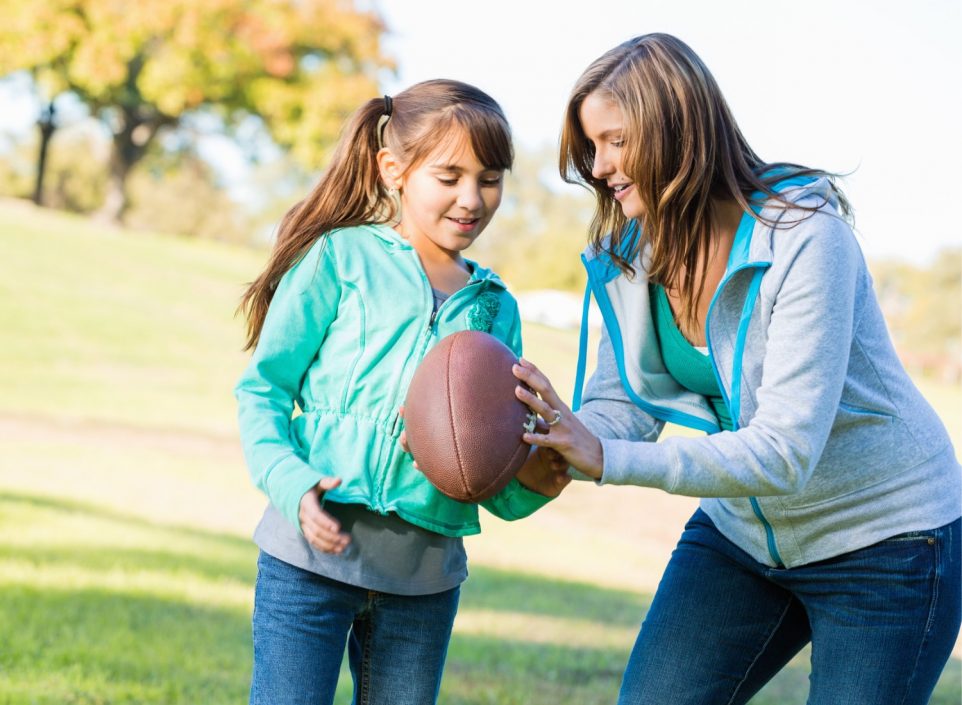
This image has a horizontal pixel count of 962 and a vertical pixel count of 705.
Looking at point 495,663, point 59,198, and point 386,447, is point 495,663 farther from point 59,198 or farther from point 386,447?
point 59,198

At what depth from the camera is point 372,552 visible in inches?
110

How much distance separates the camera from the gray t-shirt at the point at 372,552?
2.75 metres

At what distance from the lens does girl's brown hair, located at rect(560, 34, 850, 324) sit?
2705 millimetres

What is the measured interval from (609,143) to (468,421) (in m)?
0.77

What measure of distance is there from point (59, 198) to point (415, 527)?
46476 mm

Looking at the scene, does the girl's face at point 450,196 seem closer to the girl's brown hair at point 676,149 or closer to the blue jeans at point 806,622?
the girl's brown hair at point 676,149

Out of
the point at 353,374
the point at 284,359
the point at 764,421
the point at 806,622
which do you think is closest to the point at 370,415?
the point at 353,374

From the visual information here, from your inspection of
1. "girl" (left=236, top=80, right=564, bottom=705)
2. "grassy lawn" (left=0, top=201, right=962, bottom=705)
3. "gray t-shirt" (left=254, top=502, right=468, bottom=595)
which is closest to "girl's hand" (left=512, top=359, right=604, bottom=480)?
"girl" (left=236, top=80, right=564, bottom=705)

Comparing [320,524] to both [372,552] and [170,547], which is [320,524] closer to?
[372,552]

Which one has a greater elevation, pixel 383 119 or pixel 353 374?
pixel 383 119

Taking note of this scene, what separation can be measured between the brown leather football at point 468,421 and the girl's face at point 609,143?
1.65 ft

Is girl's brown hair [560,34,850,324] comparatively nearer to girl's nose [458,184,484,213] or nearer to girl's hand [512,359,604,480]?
girl's nose [458,184,484,213]

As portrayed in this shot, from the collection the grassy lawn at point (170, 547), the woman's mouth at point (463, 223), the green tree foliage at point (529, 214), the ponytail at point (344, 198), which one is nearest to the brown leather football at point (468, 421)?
the woman's mouth at point (463, 223)

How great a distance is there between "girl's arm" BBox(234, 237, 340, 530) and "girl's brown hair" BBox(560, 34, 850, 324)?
0.74 meters
